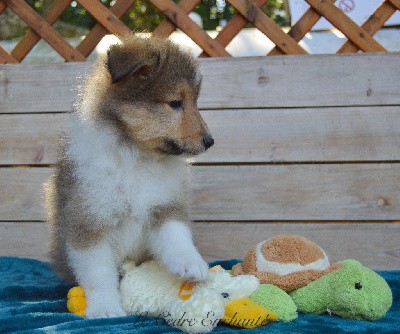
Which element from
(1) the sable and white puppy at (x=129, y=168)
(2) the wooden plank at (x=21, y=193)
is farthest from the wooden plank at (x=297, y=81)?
(1) the sable and white puppy at (x=129, y=168)

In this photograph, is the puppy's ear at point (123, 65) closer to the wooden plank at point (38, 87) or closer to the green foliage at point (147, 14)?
the wooden plank at point (38, 87)

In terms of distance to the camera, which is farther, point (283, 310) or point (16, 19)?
point (16, 19)

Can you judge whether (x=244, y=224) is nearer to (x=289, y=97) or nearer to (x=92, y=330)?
(x=289, y=97)

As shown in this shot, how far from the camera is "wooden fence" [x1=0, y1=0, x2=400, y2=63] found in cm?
365

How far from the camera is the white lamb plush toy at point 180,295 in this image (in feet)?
6.74

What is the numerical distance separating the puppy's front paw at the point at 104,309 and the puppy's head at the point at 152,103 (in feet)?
1.99

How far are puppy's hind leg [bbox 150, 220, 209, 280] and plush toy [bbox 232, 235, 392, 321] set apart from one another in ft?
0.74

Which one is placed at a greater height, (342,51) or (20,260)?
(342,51)

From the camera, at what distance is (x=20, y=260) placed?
3459mm

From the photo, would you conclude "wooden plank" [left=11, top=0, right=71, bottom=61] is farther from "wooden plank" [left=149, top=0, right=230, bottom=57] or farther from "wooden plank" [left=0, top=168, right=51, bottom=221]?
"wooden plank" [left=0, top=168, right=51, bottom=221]

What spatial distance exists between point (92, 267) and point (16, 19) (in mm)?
3894

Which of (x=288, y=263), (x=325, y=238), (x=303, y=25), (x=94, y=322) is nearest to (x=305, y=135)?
(x=325, y=238)

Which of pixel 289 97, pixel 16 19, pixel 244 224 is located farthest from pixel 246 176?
pixel 16 19

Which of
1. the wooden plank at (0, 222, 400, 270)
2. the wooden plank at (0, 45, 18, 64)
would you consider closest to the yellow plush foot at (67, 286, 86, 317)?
the wooden plank at (0, 222, 400, 270)
